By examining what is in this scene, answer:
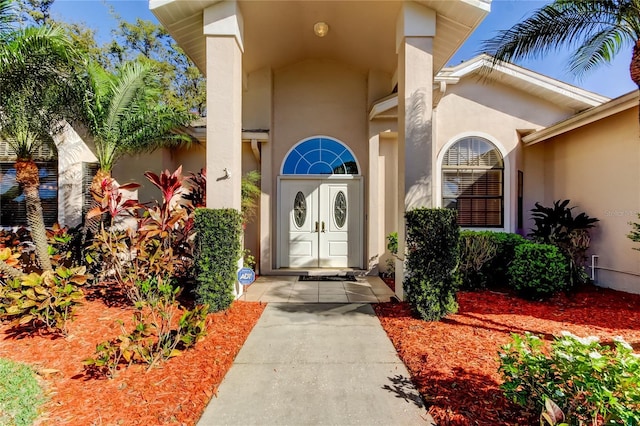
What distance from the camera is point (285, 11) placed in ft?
21.2

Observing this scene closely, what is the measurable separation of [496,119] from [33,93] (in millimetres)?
10395

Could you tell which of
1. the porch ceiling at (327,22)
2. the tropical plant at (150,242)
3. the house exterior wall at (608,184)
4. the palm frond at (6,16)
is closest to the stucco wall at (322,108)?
the porch ceiling at (327,22)

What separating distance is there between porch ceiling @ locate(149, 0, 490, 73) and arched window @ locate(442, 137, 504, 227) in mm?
2451

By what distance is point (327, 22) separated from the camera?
7051mm

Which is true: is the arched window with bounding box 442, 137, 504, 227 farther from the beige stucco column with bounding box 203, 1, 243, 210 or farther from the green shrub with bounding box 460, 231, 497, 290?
the beige stucco column with bounding box 203, 1, 243, 210

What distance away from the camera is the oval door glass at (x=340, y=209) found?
875 cm

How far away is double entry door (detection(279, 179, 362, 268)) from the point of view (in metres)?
8.74

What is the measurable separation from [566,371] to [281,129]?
791 centimetres

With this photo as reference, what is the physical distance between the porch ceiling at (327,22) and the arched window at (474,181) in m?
2.45

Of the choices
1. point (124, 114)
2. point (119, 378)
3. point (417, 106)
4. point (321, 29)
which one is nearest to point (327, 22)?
point (321, 29)

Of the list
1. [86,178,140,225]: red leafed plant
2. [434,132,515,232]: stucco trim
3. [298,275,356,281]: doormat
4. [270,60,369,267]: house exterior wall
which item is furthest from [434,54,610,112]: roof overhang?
[86,178,140,225]: red leafed plant

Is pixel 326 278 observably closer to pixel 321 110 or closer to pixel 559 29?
pixel 321 110

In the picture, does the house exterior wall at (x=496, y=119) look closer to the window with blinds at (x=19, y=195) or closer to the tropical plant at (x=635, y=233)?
the tropical plant at (x=635, y=233)

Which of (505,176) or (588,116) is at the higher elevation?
(588,116)
